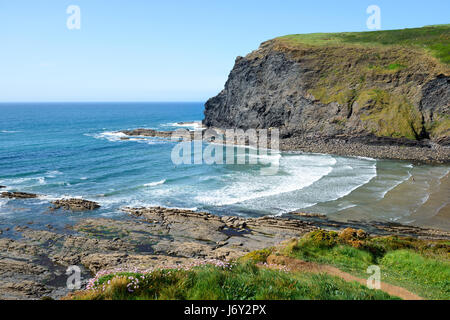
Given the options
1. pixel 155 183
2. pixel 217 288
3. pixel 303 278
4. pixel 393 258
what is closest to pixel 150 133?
pixel 155 183

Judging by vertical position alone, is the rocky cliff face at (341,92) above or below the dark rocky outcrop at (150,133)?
above

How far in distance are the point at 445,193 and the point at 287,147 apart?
31701mm

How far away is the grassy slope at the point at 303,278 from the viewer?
9344 mm

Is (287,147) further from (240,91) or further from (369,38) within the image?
(369,38)

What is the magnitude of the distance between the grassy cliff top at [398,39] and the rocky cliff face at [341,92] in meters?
2.89

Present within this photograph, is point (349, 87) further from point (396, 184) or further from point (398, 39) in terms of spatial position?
point (396, 184)

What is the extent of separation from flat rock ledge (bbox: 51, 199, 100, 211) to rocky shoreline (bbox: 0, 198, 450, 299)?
310 centimetres

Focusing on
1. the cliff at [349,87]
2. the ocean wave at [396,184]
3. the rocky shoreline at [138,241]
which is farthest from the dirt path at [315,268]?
the cliff at [349,87]

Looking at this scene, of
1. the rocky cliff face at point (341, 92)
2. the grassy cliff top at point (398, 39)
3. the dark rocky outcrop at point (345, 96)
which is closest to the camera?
the dark rocky outcrop at point (345, 96)

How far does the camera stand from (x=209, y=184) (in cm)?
3962

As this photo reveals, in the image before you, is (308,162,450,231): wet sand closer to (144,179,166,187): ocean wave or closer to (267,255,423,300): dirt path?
(267,255,423,300): dirt path

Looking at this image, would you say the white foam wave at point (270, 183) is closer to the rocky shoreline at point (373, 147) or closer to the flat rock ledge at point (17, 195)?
the rocky shoreline at point (373, 147)

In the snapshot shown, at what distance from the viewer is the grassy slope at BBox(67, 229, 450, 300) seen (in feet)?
30.7

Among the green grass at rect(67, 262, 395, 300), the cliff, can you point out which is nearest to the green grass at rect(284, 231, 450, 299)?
the green grass at rect(67, 262, 395, 300)
